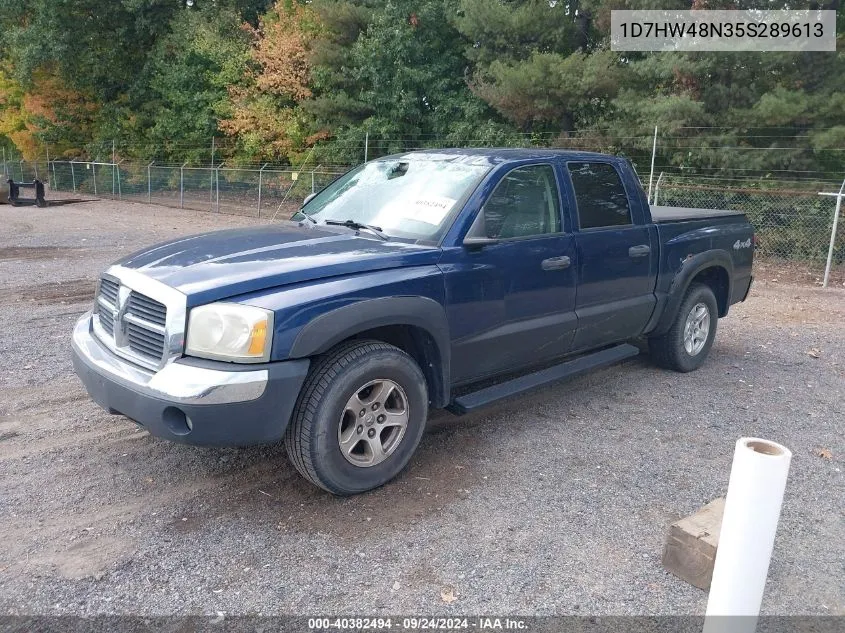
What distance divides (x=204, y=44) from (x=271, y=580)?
30.1m

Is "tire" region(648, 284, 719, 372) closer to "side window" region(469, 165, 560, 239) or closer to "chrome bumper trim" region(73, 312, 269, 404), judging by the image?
"side window" region(469, 165, 560, 239)

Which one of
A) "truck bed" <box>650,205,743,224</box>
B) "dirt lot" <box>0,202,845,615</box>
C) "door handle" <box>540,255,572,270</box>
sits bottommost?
"dirt lot" <box>0,202,845,615</box>

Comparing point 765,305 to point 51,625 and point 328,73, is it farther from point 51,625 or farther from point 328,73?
point 328,73

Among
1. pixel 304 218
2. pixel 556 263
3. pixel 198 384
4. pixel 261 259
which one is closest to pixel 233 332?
pixel 198 384

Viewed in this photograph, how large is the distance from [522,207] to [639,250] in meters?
1.25

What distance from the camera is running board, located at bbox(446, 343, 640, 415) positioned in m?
4.29

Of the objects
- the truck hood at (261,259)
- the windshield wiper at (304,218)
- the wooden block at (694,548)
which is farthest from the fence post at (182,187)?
the wooden block at (694,548)

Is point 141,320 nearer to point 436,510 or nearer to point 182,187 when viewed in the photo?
Answer: point 436,510

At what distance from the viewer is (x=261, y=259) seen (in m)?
3.74

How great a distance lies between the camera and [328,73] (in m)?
24.5

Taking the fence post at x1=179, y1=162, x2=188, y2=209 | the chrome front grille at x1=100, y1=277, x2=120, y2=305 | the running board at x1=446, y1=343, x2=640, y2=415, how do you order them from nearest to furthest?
the chrome front grille at x1=100, y1=277, x2=120, y2=305
the running board at x1=446, y1=343, x2=640, y2=415
the fence post at x1=179, y1=162, x2=188, y2=209

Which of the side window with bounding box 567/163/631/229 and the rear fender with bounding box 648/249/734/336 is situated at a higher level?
the side window with bounding box 567/163/631/229

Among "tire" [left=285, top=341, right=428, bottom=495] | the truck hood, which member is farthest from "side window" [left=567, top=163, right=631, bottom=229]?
"tire" [left=285, top=341, right=428, bottom=495]

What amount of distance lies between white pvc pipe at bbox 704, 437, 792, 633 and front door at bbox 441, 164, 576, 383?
1957 millimetres
